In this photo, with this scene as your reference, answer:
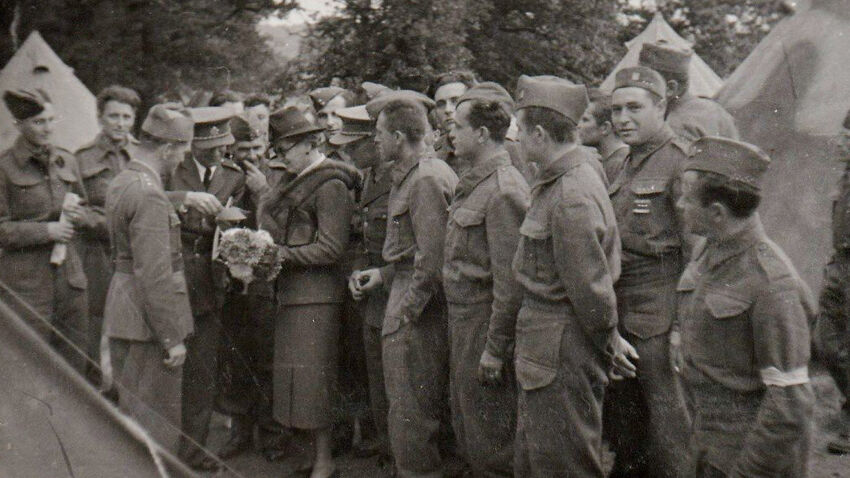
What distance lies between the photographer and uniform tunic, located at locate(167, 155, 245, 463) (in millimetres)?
5887

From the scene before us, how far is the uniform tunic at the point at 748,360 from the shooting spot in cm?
288

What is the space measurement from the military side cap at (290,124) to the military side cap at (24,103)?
152cm

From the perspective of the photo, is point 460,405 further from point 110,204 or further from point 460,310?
point 110,204

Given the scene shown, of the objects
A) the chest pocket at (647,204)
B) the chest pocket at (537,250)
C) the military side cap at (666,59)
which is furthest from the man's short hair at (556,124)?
the military side cap at (666,59)

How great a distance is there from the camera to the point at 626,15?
83.5 ft

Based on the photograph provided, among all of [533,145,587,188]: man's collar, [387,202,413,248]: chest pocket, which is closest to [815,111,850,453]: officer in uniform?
[533,145,587,188]: man's collar

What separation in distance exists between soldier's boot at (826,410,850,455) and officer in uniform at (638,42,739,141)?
2.17m

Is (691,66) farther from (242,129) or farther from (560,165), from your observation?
(560,165)

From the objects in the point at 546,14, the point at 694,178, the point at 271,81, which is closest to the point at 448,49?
the point at 271,81

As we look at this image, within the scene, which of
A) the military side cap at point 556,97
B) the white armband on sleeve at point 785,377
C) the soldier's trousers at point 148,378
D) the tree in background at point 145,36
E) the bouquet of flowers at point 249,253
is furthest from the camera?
the tree in background at point 145,36

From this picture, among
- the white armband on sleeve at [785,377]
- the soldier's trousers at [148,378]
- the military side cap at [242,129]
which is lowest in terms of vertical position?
the soldier's trousers at [148,378]

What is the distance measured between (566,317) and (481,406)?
85cm

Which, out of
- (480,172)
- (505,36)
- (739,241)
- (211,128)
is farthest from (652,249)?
(505,36)

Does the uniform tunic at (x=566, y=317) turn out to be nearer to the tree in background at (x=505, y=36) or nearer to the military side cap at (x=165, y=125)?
the military side cap at (x=165, y=125)
